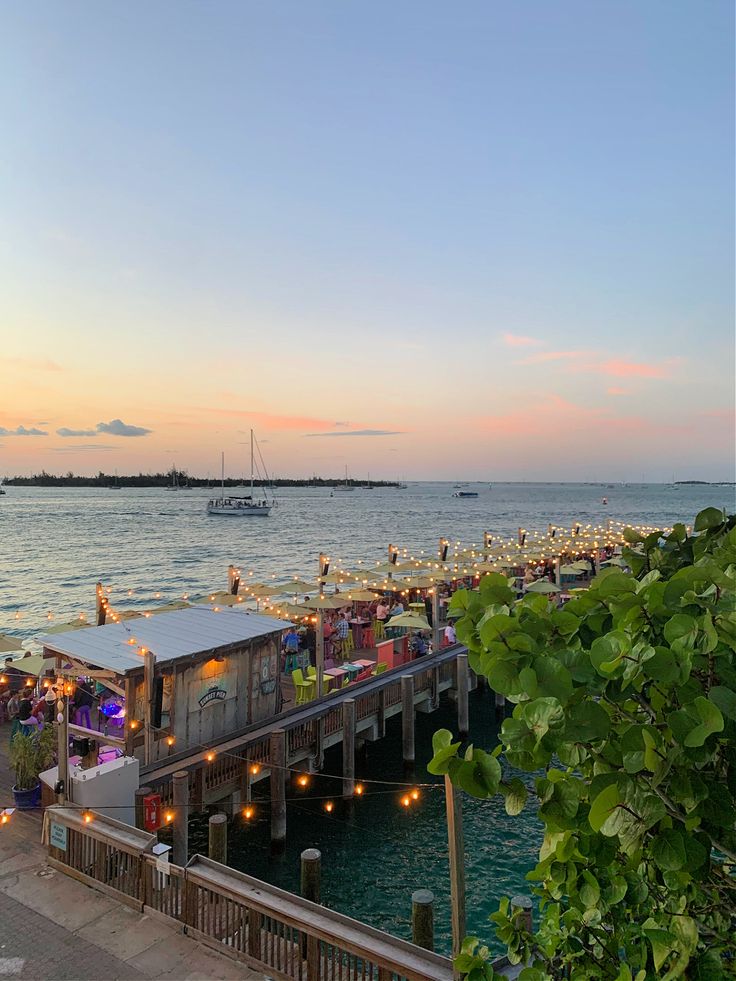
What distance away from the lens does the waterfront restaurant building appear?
12.1 metres

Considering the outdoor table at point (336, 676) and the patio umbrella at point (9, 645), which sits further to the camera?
the outdoor table at point (336, 676)

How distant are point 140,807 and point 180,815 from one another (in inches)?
31.4

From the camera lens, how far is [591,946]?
9.64 feet

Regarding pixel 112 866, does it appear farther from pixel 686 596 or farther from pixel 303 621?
pixel 303 621

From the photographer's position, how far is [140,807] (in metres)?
11.0

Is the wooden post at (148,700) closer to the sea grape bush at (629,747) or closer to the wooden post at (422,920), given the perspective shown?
the wooden post at (422,920)

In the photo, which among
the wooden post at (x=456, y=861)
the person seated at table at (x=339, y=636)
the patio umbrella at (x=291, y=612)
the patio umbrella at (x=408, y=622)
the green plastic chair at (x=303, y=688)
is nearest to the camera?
the wooden post at (x=456, y=861)

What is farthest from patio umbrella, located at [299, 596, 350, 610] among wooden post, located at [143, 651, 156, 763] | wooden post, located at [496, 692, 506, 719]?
wooden post, located at [143, 651, 156, 763]

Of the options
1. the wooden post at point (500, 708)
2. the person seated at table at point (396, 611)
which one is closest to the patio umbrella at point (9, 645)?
the person seated at table at point (396, 611)

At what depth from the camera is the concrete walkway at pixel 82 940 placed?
7348 millimetres

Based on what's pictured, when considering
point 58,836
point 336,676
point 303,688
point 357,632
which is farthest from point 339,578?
point 58,836

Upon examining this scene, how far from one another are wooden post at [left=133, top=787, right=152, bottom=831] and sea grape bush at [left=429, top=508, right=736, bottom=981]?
979 cm

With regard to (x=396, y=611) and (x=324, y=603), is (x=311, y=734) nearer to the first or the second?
(x=324, y=603)

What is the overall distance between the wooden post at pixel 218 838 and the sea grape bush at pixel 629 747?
28.1ft
